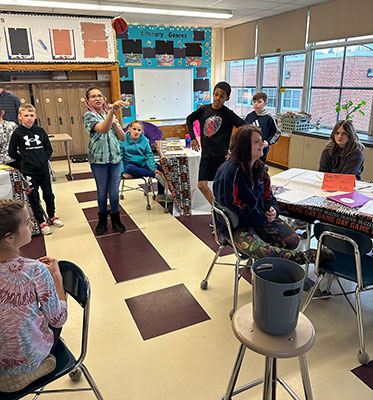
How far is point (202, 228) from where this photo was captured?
3693 mm

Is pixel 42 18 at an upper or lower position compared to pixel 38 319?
upper

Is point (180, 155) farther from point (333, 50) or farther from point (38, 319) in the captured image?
point (333, 50)

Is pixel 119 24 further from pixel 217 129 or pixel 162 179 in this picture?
pixel 217 129

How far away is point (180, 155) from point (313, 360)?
8.67ft

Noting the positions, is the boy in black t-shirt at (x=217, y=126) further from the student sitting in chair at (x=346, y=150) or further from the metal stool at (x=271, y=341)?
the metal stool at (x=271, y=341)

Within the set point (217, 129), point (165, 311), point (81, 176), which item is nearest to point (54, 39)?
point (81, 176)

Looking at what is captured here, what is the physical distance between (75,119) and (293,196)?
19.4 feet

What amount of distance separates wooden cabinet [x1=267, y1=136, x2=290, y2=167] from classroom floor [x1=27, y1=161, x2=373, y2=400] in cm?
335

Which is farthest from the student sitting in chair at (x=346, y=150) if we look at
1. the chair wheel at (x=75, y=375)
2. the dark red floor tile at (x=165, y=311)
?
the chair wheel at (x=75, y=375)

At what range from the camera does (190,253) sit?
3.14m

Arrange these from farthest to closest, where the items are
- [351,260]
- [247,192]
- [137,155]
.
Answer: [137,155] < [247,192] < [351,260]

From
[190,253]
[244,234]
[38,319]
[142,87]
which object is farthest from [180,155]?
[142,87]

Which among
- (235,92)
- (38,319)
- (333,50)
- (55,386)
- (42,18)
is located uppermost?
(42,18)

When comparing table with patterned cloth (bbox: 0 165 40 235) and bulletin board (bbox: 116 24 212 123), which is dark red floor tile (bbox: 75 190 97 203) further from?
bulletin board (bbox: 116 24 212 123)
